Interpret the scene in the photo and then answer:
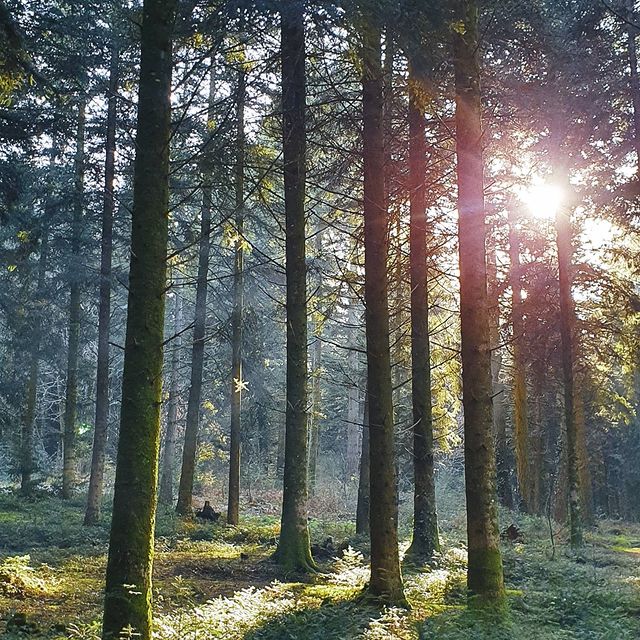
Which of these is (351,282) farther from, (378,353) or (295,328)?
(295,328)

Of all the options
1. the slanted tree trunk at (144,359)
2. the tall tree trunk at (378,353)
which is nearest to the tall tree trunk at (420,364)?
the tall tree trunk at (378,353)

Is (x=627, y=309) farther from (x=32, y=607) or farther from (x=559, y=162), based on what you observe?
(x=32, y=607)

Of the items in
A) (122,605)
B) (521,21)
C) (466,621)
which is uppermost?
(521,21)

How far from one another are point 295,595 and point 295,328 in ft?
14.8

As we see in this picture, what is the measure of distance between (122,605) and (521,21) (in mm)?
11861

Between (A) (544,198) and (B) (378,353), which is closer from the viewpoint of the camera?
(B) (378,353)

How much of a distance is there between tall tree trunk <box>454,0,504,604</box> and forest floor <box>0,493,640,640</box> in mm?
613

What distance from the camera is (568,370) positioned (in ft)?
52.1

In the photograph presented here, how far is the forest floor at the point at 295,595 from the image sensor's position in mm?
6402

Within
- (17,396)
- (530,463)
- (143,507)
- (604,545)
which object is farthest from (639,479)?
(143,507)

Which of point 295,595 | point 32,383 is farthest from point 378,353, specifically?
point 32,383

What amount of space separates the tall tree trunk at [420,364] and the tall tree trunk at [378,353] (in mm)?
3938

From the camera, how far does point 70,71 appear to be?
14.6 metres

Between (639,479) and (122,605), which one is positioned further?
(639,479)
